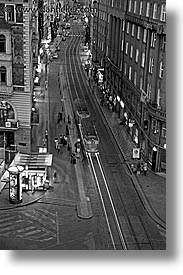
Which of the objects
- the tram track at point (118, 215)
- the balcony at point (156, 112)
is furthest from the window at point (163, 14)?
the tram track at point (118, 215)

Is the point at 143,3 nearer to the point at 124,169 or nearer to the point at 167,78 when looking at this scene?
the point at 167,78

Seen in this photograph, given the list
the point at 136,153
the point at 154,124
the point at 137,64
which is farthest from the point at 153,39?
the point at 136,153

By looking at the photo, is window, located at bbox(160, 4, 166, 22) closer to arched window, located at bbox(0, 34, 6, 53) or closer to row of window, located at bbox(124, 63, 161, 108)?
row of window, located at bbox(124, 63, 161, 108)

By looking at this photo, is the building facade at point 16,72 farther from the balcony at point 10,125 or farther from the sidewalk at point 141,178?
the sidewalk at point 141,178

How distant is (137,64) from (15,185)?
6.90 ft

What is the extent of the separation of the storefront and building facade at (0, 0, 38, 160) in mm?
124

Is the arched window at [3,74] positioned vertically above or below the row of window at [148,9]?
below

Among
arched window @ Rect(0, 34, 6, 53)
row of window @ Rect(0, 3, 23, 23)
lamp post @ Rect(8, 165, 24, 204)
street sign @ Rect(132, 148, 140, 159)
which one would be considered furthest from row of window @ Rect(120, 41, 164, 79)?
lamp post @ Rect(8, 165, 24, 204)

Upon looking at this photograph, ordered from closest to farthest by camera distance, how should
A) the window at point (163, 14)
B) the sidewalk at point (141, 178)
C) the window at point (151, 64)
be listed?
the window at point (163, 14), the sidewalk at point (141, 178), the window at point (151, 64)

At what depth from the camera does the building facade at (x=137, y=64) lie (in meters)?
5.31

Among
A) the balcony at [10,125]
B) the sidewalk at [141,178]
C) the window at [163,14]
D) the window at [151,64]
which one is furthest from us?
the balcony at [10,125]

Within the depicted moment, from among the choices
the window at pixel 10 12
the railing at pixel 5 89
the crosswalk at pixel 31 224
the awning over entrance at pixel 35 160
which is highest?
the window at pixel 10 12

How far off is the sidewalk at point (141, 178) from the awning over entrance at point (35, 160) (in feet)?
3.02

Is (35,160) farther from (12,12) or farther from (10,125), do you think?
(12,12)
